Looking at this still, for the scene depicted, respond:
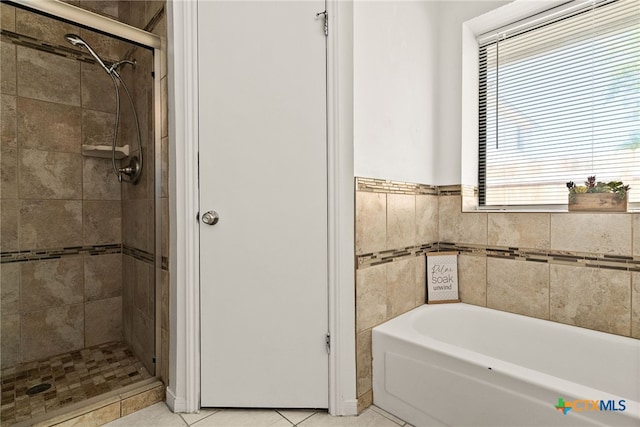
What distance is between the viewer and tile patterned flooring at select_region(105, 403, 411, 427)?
1.41 metres

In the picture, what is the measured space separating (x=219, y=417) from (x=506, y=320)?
1518mm

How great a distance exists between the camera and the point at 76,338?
82.6 inches

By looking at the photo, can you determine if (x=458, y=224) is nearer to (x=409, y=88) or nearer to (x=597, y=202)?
(x=597, y=202)

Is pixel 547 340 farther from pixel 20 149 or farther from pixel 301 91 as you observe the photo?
pixel 20 149

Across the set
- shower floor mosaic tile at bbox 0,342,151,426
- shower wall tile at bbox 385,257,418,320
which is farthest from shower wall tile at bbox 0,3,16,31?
shower wall tile at bbox 385,257,418,320

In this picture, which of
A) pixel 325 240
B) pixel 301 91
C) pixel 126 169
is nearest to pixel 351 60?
pixel 301 91

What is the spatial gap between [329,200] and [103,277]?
5.70 ft

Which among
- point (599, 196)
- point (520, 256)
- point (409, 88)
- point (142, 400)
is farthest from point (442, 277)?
point (142, 400)

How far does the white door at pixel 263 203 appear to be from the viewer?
1.48 m

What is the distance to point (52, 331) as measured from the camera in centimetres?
204

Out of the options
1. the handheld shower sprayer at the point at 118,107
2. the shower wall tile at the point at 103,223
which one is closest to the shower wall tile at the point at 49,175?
the shower wall tile at the point at 103,223

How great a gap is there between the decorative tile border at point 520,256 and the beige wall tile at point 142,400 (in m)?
1.16

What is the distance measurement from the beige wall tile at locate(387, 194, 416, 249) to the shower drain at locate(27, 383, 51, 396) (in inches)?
73.6

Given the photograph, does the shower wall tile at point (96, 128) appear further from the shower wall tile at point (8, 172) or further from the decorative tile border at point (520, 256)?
the decorative tile border at point (520, 256)
